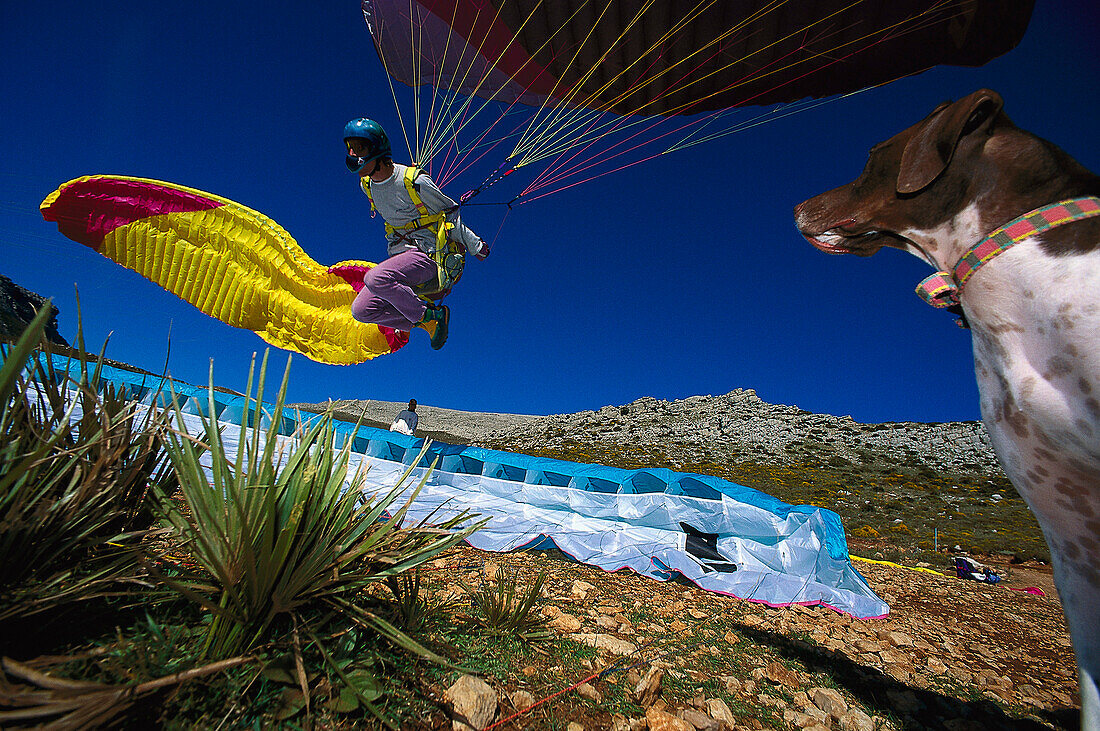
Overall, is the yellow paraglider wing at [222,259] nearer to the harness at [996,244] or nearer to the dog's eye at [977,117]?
the harness at [996,244]

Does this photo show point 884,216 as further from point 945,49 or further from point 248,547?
point 945,49

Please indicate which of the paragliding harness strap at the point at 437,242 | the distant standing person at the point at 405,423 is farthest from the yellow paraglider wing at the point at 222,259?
the distant standing person at the point at 405,423

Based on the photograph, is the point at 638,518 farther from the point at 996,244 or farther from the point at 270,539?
the point at 270,539

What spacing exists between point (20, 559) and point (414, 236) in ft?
11.4

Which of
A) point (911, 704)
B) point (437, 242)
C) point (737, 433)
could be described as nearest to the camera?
point (911, 704)

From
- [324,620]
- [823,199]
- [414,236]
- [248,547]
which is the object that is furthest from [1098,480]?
[414,236]

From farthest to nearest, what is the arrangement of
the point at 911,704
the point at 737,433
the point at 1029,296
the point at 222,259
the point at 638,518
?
the point at 737,433 < the point at 638,518 < the point at 222,259 < the point at 911,704 < the point at 1029,296

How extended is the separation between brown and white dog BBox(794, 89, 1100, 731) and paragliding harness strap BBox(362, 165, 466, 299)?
11.0 feet

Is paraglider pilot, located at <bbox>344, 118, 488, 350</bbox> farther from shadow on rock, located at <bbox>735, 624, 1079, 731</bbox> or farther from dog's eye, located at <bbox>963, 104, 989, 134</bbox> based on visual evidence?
shadow on rock, located at <bbox>735, 624, 1079, 731</bbox>

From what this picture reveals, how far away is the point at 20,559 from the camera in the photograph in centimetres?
122

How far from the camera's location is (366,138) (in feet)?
12.9

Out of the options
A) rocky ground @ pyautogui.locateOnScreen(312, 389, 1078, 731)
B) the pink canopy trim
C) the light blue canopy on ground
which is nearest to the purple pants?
the light blue canopy on ground

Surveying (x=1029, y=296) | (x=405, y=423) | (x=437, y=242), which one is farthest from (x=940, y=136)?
(x=405, y=423)

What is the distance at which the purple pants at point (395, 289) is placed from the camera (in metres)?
4.05
